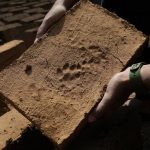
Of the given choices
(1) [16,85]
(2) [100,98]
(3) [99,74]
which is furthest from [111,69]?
(1) [16,85]

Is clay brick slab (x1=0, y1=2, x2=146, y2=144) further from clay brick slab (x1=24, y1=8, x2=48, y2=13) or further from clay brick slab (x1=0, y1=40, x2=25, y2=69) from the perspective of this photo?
clay brick slab (x1=24, y1=8, x2=48, y2=13)

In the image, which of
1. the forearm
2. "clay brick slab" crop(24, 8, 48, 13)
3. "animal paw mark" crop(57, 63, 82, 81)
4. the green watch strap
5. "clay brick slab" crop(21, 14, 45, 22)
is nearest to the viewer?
the green watch strap

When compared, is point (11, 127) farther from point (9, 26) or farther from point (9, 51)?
point (9, 26)

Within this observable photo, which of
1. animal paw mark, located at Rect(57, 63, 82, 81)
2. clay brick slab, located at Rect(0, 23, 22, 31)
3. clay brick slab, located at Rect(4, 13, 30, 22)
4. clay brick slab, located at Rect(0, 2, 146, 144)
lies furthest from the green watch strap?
clay brick slab, located at Rect(4, 13, 30, 22)

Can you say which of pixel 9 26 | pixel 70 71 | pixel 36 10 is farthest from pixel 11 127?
pixel 36 10

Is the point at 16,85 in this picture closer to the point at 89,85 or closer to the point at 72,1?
the point at 89,85
